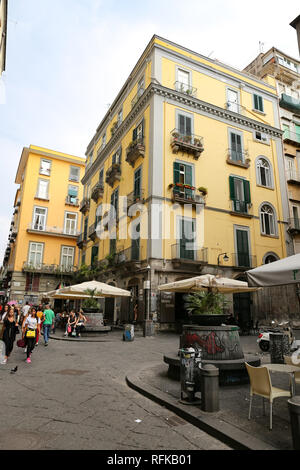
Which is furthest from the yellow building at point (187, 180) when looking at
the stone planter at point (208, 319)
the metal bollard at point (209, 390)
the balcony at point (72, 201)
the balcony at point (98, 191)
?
the balcony at point (72, 201)

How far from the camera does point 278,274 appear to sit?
5.68m

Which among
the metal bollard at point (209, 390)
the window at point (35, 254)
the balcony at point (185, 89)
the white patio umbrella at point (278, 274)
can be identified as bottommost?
the metal bollard at point (209, 390)

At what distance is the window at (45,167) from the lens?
3793 cm

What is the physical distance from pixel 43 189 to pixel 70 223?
5.15 metres

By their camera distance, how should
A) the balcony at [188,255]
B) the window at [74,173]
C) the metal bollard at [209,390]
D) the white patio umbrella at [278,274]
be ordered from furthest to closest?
the window at [74,173], the balcony at [188,255], the white patio umbrella at [278,274], the metal bollard at [209,390]

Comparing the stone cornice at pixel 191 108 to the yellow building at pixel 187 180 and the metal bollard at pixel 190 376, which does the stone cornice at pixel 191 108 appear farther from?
the metal bollard at pixel 190 376

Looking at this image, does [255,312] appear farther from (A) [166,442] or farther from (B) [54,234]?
(B) [54,234]

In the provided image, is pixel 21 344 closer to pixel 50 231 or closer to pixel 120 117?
pixel 120 117

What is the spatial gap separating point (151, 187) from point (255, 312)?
1090 cm

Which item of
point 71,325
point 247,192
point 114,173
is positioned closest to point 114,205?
point 114,173

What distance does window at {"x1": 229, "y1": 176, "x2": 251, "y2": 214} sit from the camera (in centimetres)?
2203

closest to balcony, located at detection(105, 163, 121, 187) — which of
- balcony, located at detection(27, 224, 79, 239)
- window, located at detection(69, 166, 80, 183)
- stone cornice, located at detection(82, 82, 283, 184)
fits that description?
stone cornice, located at detection(82, 82, 283, 184)

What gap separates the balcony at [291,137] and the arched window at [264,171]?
11.9 feet

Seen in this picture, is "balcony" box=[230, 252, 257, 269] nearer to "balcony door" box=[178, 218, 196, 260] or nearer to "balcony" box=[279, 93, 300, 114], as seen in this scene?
"balcony door" box=[178, 218, 196, 260]
